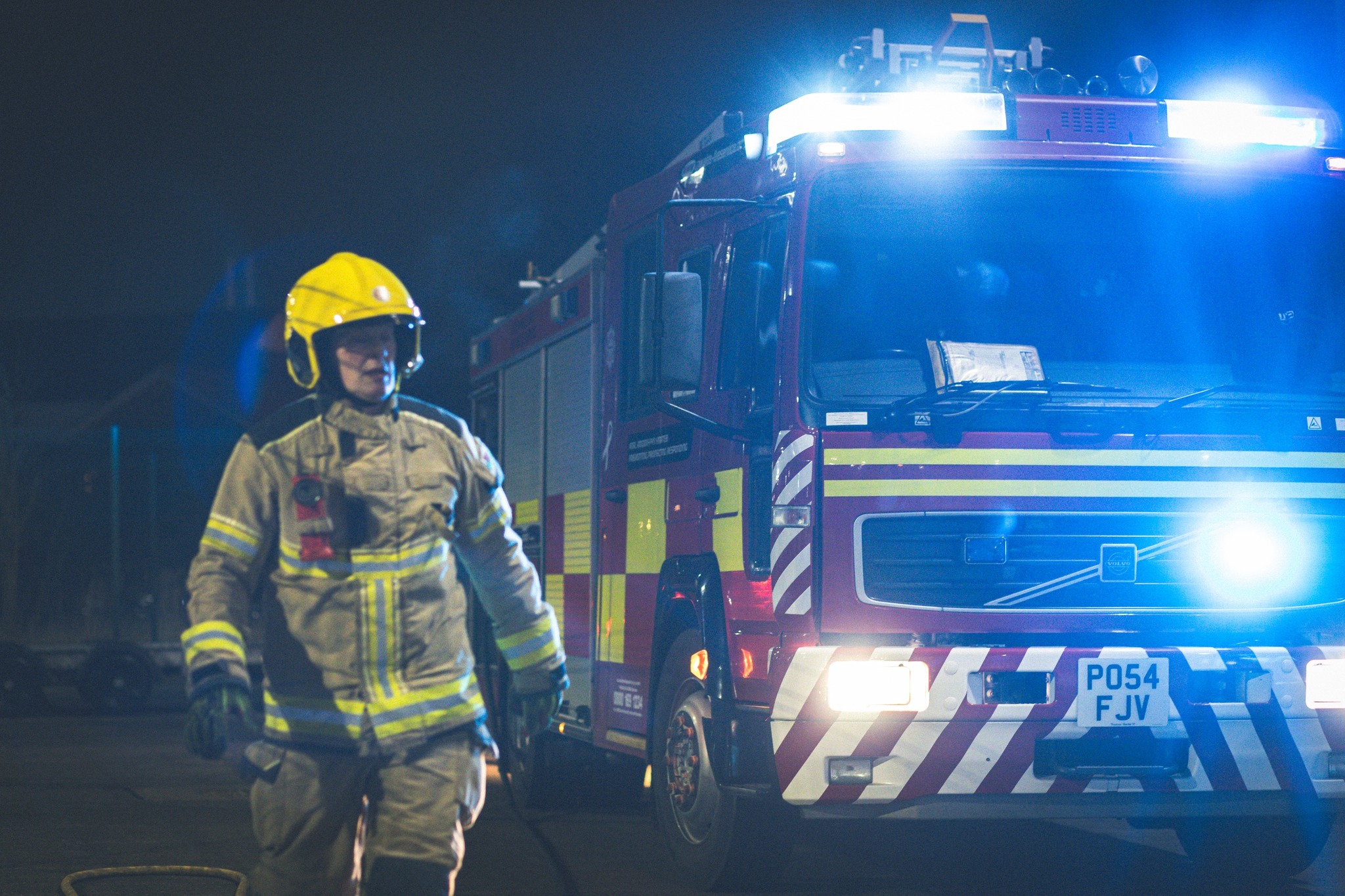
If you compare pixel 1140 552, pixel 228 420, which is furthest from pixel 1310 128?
pixel 228 420

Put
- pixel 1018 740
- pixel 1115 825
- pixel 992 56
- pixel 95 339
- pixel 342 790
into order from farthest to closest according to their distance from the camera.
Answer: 1. pixel 95 339
2. pixel 1115 825
3. pixel 992 56
4. pixel 1018 740
5. pixel 342 790

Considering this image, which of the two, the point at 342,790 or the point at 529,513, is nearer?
the point at 342,790

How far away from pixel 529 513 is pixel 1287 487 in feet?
17.0

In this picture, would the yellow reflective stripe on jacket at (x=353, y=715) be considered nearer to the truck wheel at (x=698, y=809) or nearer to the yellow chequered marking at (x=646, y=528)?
the truck wheel at (x=698, y=809)

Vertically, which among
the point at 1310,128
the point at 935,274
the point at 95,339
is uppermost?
the point at 95,339

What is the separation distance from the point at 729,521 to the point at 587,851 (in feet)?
8.36

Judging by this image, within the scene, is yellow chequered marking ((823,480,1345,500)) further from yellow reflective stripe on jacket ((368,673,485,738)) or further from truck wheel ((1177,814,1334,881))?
yellow reflective stripe on jacket ((368,673,485,738))

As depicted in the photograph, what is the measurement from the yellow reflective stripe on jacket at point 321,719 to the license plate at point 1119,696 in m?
3.12

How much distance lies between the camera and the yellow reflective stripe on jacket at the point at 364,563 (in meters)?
4.30

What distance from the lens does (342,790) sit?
14.2 feet

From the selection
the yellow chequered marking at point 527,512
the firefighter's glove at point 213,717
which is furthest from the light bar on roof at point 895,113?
the yellow chequered marking at point 527,512

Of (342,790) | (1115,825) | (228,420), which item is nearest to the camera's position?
(342,790)

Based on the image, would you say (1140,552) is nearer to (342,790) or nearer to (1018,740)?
(1018,740)

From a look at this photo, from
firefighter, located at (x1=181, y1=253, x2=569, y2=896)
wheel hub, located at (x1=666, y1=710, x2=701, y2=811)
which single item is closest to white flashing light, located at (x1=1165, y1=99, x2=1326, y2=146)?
wheel hub, located at (x1=666, y1=710, x2=701, y2=811)
